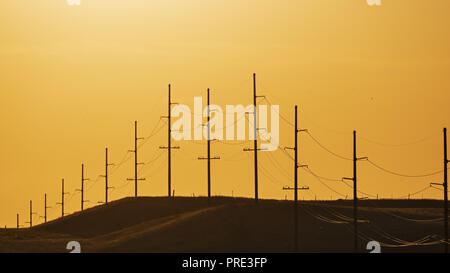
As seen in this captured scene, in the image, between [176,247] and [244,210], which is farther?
[244,210]

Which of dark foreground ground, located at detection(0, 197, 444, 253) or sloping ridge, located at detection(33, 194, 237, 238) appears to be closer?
dark foreground ground, located at detection(0, 197, 444, 253)

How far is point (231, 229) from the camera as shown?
140125mm

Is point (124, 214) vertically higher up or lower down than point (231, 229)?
higher up

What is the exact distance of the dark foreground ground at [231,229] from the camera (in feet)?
446

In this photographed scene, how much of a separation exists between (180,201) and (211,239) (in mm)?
34096

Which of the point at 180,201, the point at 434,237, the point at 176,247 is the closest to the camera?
the point at 176,247

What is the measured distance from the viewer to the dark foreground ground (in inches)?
5349

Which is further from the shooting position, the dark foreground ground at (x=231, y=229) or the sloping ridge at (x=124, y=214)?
the sloping ridge at (x=124, y=214)

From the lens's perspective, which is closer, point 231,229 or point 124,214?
point 231,229
